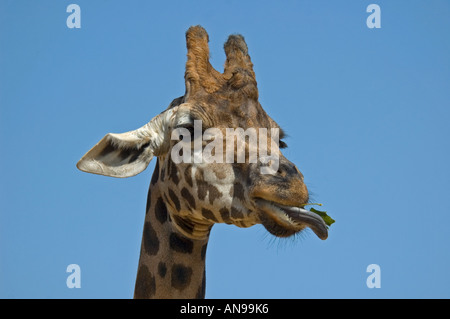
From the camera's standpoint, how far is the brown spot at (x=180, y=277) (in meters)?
8.05

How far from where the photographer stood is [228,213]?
293 inches

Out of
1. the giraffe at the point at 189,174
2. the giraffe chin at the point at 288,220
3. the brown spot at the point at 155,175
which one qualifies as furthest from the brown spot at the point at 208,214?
the brown spot at the point at 155,175

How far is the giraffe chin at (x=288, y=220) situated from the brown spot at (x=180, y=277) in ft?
4.82

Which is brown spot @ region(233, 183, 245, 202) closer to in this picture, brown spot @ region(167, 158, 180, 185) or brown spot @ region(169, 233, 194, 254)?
brown spot @ region(167, 158, 180, 185)

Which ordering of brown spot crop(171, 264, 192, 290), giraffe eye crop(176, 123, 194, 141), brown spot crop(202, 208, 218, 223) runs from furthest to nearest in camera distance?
brown spot crop(171, 264, 192, 290) → giraffe eye crop(176, 123, 194, 141) → brown spot crop(202, 208, 218, 223)

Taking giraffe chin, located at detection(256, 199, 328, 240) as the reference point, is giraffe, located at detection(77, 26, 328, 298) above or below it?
above

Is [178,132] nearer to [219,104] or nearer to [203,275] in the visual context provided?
[219,104]

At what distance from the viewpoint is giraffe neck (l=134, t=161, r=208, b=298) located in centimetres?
805

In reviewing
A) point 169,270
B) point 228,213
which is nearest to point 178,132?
point 228,213

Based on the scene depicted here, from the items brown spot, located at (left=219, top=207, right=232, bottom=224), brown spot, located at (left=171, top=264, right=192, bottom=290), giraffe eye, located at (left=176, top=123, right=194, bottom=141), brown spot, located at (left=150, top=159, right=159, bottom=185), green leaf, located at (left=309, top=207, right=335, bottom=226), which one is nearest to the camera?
green leaf, located at (left=309, top=207, right=335, bottom=226)

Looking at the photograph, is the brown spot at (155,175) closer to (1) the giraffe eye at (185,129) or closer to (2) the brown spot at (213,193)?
(1) the giraffe eye at (185,129)

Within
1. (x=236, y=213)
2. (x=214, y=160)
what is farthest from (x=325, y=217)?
(x=214, y=160)

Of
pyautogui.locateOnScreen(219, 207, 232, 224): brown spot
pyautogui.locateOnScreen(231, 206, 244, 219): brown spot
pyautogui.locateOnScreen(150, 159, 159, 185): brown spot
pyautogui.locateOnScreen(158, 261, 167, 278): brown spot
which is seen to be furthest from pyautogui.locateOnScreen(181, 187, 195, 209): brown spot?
pyautogui.locateOnScreen(158, 261, 167, 278): brown spot

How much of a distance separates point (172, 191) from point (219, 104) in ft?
3.75
